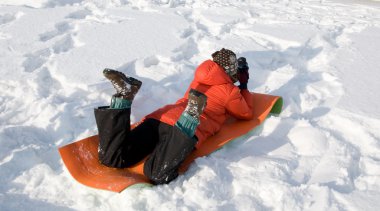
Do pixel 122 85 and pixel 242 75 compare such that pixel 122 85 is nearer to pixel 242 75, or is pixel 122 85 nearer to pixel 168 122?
pixel 168 122

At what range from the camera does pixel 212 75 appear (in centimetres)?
316

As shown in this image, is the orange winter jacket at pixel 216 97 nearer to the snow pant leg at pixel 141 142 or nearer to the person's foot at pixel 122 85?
the snow pant leg at pixel 141 142

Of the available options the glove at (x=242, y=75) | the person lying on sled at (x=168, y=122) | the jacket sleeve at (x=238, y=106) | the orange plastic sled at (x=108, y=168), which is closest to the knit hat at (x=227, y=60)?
the person lying on sled at (x=168, y=122)

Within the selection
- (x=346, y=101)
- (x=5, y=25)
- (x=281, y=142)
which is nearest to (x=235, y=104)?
(x=281, y=142)

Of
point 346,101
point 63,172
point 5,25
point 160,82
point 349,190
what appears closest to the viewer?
point 349,190

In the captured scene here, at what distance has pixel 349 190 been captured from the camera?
8.16ft

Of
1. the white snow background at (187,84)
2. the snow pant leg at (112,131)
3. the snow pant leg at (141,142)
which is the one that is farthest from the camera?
the snow pant leg at (141,142)

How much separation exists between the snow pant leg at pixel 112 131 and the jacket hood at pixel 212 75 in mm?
725

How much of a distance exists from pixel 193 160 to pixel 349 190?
105 centimetres

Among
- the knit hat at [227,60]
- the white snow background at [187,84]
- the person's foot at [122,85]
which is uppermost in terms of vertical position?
the knit hat at [227,60]

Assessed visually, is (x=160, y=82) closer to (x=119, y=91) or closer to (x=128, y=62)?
(x=128, y=62)

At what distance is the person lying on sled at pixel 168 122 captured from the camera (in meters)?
2.61

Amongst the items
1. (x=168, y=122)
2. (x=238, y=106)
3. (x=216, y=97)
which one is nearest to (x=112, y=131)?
(x=168, y=122)

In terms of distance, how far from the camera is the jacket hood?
317 centimetres
